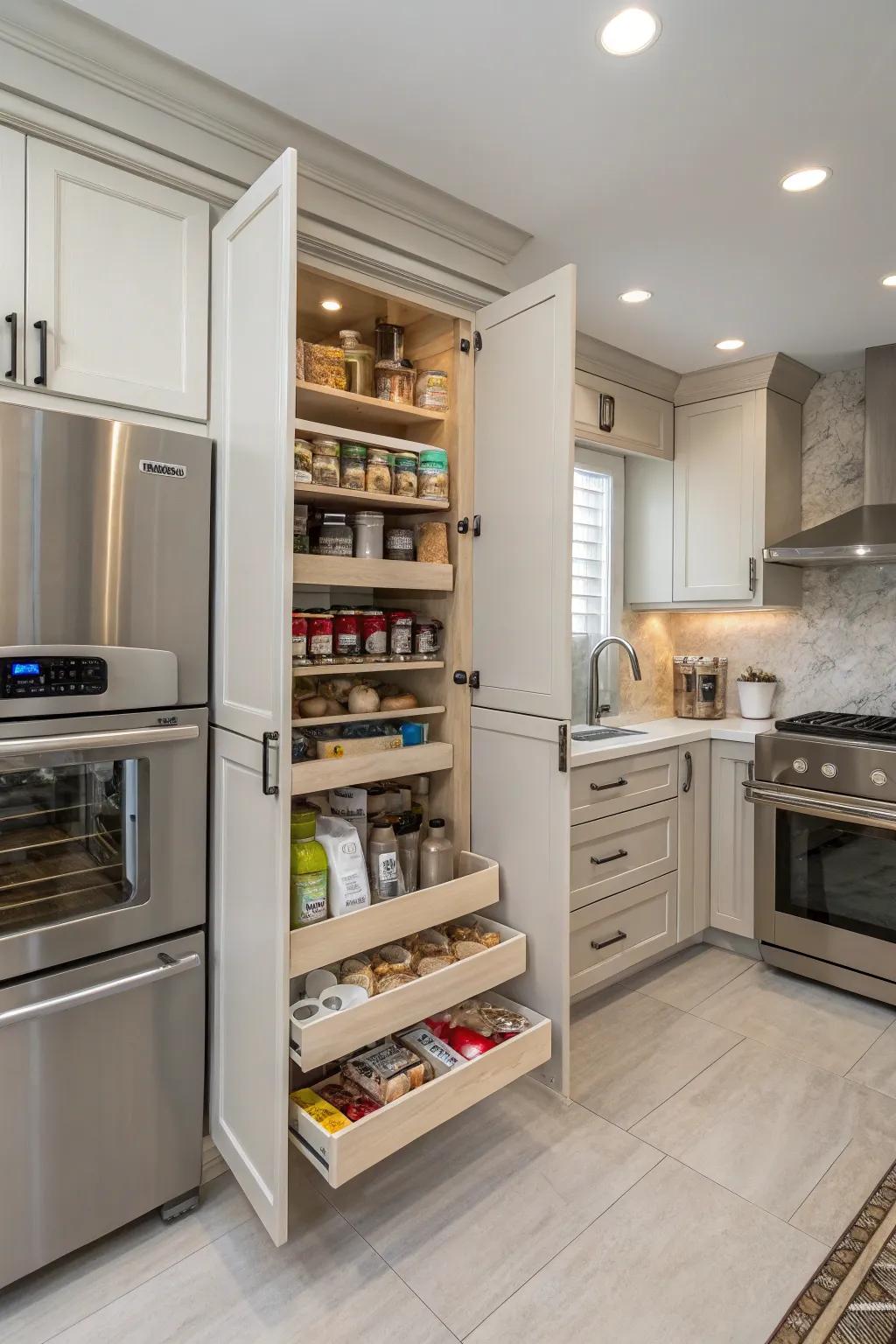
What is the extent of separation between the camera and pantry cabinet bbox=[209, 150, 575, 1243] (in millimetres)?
1454

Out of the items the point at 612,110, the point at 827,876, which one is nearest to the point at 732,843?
the point at 827,876

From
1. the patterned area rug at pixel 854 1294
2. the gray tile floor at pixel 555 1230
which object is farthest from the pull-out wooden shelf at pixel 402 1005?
the patterned area rug at pixel 854 1294

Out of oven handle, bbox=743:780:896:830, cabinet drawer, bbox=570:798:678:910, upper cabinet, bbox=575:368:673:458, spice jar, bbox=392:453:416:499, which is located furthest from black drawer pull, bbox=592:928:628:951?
upper cabinet, bbox=575:368:673:458

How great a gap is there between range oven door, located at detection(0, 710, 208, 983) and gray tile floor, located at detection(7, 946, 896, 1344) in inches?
26.4

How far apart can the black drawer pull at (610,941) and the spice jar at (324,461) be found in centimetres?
174

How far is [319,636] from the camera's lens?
1886mm

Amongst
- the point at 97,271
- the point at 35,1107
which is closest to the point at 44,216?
the point at 97,271

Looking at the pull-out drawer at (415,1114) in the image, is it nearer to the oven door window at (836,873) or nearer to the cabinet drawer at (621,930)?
the cabinet drawer at (621,930)

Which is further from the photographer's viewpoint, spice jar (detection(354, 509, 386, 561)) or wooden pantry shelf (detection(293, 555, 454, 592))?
spice jar (detection(354, 509, 386, 561))

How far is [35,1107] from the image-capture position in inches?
56.5

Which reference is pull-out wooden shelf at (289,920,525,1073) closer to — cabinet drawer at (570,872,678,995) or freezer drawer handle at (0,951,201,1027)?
freezer drawer handle at (0,951,201,1027)

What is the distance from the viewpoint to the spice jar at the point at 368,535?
199cm

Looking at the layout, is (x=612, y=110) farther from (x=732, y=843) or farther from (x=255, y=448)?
(x=732, y=843)

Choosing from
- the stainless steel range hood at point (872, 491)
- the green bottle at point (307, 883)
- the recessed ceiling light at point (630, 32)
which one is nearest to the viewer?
the recessed ceiling light at point (630, 32)
